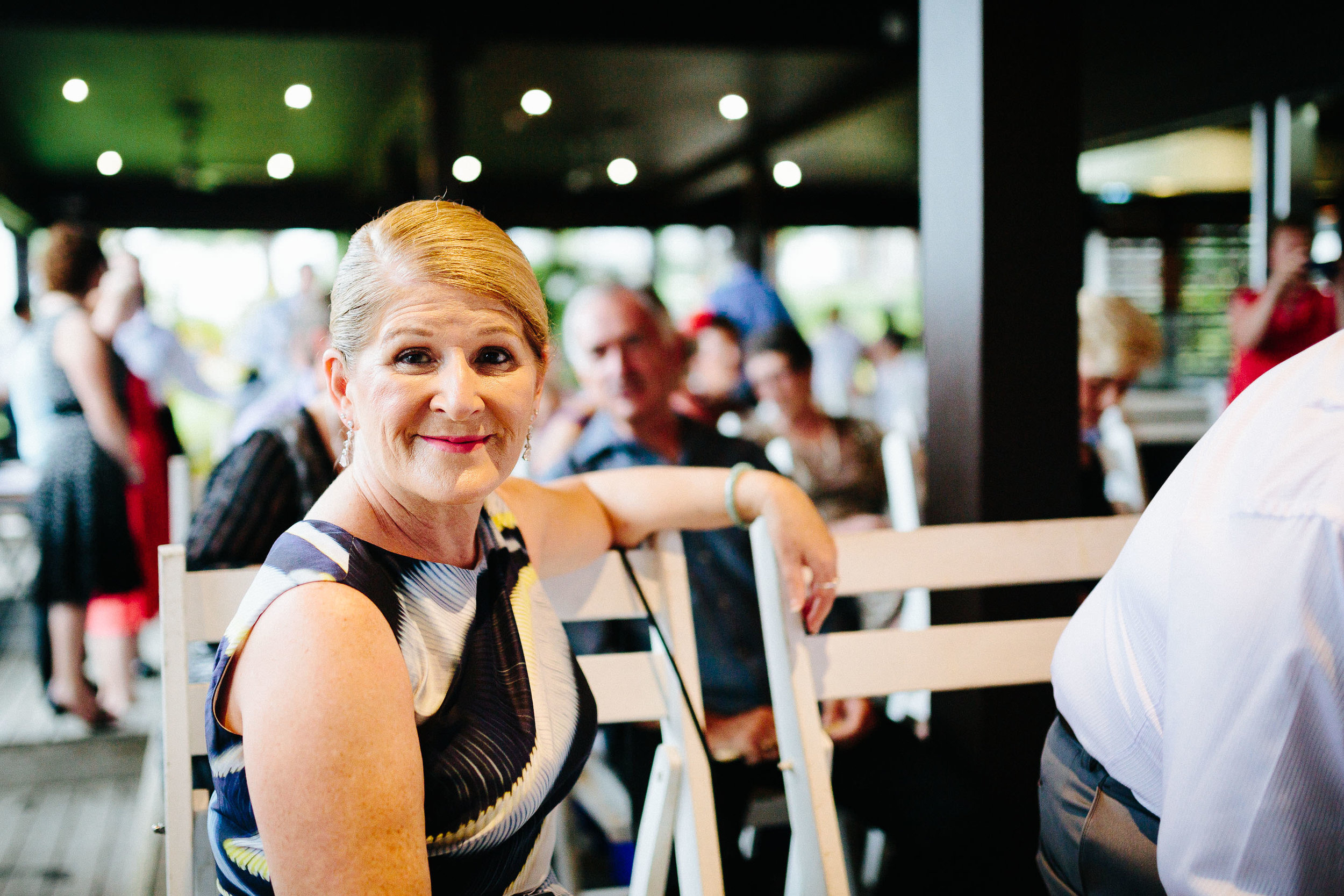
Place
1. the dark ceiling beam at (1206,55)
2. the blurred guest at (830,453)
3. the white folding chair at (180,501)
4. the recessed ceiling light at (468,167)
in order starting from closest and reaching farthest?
the white folding chair at (180,501)
the blurred guest at (830,453)
the dark ceiling beam at (1206,55)
the recessed ceiling light at (468,167)

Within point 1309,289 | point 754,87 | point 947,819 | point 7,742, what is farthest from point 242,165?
point 947,819

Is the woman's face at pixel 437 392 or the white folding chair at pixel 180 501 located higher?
the woman's face at pixel 437 392

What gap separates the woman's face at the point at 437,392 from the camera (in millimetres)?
961

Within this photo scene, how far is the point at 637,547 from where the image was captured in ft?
4.67

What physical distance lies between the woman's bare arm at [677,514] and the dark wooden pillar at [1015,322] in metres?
0.52

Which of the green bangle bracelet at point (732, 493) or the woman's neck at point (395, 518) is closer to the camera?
the woman's neck at point (395, 518)

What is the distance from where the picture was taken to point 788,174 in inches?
405

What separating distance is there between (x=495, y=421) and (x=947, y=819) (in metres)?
1.17

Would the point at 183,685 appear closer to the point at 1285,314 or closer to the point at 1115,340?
the point at 1115,340

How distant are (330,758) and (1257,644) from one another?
2.38ft

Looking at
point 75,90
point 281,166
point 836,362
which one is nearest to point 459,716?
point 75,90

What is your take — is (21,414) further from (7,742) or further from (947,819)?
(947,819)

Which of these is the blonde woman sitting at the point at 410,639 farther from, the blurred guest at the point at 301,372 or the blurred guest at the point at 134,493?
the blurred guest at the point at 134,493

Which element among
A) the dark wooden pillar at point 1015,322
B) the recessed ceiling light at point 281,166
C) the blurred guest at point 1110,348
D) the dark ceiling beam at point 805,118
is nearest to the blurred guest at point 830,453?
Answer: the blurred guest at point 1110,348
